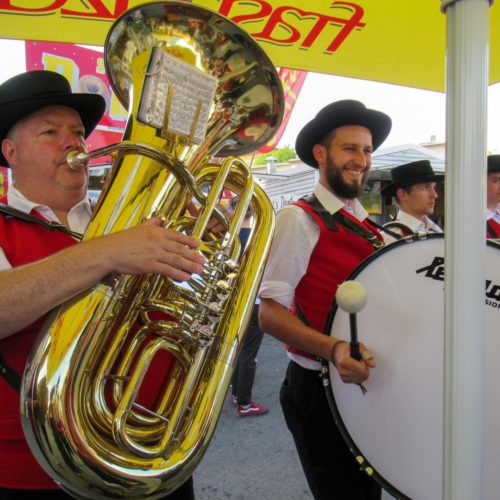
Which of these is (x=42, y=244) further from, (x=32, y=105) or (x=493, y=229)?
(x=493, y=229)

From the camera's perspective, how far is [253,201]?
1185 mm

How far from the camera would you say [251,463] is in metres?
2.57

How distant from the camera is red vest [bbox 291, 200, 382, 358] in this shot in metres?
1.46

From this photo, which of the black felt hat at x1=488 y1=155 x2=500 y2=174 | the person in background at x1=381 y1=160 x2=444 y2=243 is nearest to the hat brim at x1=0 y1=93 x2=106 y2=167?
the person in background at x1=381 y1=160 x2=444 y2=243

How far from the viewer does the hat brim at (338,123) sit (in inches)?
64.7

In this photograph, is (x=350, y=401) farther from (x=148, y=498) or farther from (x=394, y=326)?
(x=148, y=498)

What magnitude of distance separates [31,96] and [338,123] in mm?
1059

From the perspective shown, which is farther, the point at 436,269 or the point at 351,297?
the point at 436,269

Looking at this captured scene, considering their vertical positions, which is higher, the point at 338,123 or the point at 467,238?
the point at 338,123

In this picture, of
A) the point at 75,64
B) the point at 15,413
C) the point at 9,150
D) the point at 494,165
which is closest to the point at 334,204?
the point at 9,150

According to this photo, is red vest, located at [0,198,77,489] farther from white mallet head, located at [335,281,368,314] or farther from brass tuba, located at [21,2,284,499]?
white mallet head, located at [335,281,368,314]

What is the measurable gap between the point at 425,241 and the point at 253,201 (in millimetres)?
464

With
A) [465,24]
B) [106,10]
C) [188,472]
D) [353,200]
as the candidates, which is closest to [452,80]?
[465,24]

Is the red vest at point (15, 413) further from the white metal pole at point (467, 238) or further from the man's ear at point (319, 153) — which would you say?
the man's ear at point (319, 153)
